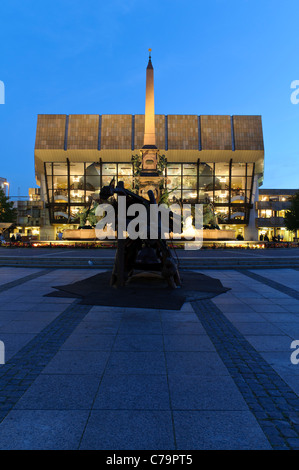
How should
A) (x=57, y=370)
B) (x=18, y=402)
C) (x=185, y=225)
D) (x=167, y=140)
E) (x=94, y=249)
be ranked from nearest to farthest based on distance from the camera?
(x=18, y=402), (x=57, y=370), (x=94, y=249), (x=185, y=225), (x=167, y=140)

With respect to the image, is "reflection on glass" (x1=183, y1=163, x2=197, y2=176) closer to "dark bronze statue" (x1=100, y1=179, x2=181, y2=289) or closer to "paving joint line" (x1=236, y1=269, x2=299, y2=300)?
"paving joint line" (x1=236, y1=269, x2=299, y2=300)

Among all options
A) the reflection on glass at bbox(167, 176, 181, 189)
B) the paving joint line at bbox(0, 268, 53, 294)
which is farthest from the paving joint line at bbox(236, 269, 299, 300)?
the reflection on glass at bbox(167, 176, 181, 189)

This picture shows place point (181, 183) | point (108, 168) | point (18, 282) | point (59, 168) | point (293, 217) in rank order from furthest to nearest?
point (181, 183) → point (108, 168) → point (59, 168) → point (293, 217) → point (18, 282)

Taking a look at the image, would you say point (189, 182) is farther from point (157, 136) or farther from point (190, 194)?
point (157, 136)

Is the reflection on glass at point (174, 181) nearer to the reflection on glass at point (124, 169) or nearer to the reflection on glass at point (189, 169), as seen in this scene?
the reflection on glass at point (189, 169)

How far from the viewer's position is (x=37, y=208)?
61.8 m

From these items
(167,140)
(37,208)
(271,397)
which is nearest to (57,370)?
(271,397)

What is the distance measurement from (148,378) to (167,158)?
51069 millimetres

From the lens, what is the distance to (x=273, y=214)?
66.4 meters

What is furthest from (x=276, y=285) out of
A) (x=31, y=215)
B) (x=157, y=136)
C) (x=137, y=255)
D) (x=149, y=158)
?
(x=31, y=215)

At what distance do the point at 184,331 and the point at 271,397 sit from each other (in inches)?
99.6

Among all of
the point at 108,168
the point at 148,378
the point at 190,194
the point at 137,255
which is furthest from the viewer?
the point at 190,194

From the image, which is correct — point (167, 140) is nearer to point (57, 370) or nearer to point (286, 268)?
point (286, 268)

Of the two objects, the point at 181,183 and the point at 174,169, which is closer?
the point at 174,169
